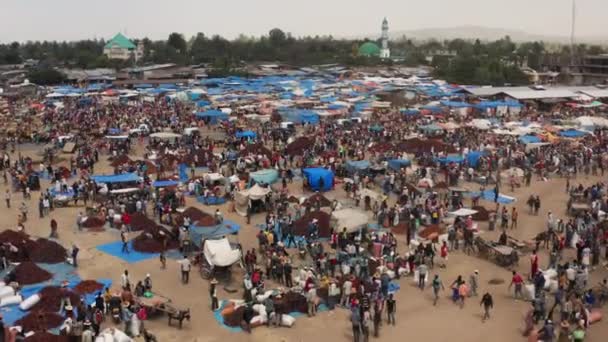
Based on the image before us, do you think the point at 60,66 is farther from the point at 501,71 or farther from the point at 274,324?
the point at 274,324

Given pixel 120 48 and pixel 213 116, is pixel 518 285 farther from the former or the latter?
pixel 120 48

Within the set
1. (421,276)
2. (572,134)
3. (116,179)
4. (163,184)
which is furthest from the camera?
(572,134)

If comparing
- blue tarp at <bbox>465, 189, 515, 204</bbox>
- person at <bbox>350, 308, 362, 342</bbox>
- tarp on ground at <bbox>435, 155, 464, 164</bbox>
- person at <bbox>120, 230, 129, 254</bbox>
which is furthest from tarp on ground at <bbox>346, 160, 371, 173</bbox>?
person at <bbox>350, 308, 362, 342</bbox>

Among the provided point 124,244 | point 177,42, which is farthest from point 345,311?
point 177,42

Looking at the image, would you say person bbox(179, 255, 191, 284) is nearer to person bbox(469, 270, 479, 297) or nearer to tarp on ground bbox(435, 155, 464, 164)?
person bbox(469, 270, 479, 297)

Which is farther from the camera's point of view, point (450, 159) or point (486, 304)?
point (450, 159)

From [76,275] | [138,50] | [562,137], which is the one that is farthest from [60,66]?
[76,275]

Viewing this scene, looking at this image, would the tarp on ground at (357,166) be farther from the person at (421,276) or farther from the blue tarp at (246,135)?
the person at (421,276)
